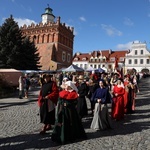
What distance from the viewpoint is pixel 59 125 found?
18.3ft

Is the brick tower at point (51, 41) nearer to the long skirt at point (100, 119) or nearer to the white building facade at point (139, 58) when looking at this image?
the white building facade at point (139, 58)

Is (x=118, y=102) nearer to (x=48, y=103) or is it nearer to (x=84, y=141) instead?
(x=84, y=141)

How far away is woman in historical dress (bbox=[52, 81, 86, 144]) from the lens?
220 inches

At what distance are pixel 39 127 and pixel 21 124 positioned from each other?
0.76 meters

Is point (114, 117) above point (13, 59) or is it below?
below

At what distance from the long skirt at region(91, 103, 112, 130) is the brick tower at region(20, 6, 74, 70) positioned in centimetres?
3831

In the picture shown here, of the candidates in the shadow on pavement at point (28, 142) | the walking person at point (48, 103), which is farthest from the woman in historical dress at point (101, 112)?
the shadow on pavement at point (28, 142)

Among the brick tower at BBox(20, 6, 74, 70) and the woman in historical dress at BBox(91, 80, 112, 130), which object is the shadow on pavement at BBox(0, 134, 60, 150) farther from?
the brick tower at BBox(20, 6, 74, 70)

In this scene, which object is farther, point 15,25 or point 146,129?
point 15,25

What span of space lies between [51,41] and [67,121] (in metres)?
42.5

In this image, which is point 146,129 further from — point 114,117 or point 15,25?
point 15,25

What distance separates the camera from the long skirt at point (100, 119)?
6.90 metres

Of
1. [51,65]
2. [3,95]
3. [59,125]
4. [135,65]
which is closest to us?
[59,125]

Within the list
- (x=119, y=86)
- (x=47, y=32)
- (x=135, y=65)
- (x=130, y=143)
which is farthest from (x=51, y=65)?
(x=130, y=143)
